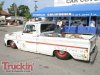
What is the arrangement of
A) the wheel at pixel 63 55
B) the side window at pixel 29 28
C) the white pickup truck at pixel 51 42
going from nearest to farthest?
the white pickup truck at pixel 51 42, the wheel at pixel 63 55, the side window at pixel 29 28

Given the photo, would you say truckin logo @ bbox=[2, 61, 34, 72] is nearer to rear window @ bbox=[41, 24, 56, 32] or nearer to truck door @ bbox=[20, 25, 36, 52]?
truck door @ bbox=[20, 25, 36, 52]

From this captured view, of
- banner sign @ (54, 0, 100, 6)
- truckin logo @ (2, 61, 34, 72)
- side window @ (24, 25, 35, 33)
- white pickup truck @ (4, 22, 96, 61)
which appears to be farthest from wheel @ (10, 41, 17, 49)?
banner sign @ (54, 0, 100, 6)

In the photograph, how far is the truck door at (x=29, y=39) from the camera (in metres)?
9.84

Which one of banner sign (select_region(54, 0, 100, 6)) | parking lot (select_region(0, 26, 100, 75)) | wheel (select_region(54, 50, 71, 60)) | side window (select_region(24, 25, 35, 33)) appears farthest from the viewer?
banner sign (select_region(54, 0, 100, 6))

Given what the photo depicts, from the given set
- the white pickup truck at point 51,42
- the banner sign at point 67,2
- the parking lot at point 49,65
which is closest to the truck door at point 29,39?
the white pickup truck at point 51,42

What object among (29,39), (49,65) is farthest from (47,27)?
(49,65)

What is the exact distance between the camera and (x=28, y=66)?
25.8 ft

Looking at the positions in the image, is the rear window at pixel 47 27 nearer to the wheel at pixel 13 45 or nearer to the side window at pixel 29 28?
the side window at pixel 29 28

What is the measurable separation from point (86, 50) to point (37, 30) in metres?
3.15

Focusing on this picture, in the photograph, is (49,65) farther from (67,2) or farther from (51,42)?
(67,2)

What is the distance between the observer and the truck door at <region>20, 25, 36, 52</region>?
9844 mm

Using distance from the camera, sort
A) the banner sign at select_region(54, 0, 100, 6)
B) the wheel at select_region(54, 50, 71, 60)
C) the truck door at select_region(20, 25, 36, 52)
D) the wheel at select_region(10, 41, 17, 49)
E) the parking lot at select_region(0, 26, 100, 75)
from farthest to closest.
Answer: the banner sign at select_region(54, 0, 100, 6), the wheel at select_region(10, 41, 17, 49), the truck door at select_region(20, 25, 36, 52), the wheel at select_region(54, 50, 71, 60), the parking lot at select_region(0, 26, 100, 75)

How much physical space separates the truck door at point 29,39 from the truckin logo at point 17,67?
1.85 m

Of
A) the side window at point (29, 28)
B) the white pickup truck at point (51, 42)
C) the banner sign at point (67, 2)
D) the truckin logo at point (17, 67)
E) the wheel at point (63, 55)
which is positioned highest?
the banner sign at point (67, 2)
